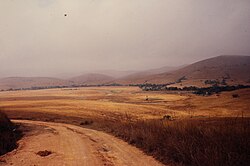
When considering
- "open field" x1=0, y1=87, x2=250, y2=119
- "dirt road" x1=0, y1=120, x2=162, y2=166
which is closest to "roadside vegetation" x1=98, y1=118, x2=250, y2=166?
"dirt road" x1=0, y1=120, x2=162, y2=166

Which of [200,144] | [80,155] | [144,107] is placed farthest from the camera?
[144,107]

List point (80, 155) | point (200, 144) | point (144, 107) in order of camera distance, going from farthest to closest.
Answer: point (144, 107) < point (80, 155) < point (200, 144)

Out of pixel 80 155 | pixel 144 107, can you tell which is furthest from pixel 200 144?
pixel 144 107

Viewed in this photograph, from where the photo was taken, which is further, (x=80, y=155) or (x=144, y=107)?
(x=144, y=107)

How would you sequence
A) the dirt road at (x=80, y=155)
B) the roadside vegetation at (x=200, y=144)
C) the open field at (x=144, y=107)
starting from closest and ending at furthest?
the roadside vegetation at (x=200, y=144), the dirt road at (x=80, y=155), the open field at (x=144, y=107)

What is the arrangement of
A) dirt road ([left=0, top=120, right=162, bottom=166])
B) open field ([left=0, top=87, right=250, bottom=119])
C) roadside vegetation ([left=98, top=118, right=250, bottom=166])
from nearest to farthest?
roadside vegetation ([left=98, top=118, right=250, bottom=166]) < dirt road ([left=0, top=120, right=162, bottom=166]) < open field ([left=0, top=87, right=250, bottom=119])

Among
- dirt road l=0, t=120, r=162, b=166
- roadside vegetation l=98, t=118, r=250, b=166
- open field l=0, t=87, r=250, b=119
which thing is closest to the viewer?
roadside vegetation l=98, t=118, r=250, b=166

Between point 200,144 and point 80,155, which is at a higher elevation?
point 200,144

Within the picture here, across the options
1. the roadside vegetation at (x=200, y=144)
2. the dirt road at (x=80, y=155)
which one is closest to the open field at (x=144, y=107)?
the roadside vegetation at (x=200, y=144)

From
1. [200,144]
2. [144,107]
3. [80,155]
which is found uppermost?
[200,144]

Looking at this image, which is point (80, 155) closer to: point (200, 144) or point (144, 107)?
point (200, 144)

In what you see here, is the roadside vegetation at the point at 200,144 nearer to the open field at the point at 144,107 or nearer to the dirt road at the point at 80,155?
the dirt road at the point at 80,155

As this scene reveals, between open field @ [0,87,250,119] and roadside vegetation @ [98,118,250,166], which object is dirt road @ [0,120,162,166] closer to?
roadside vegetation @ [98,118,250,166]

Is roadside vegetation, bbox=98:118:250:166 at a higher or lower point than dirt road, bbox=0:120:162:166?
higher
